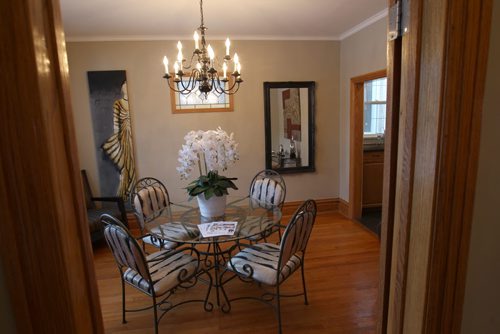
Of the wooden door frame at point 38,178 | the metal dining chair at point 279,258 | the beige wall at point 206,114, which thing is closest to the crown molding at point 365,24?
the beige wall at point 206,114

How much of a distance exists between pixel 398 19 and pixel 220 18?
2794 mm

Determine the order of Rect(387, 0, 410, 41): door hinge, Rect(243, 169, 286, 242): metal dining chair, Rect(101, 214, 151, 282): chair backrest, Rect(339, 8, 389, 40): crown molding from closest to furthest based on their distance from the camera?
Rect(387, 0, 410, 41): door hinge → Rect(101, 214, 151, 282): chair backrest → Rect(243, 169, 286, 242): metal dining chair → Rect(339, 8, 389, 40): crown molding

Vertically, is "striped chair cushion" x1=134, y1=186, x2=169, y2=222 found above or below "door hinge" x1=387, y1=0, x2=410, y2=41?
below

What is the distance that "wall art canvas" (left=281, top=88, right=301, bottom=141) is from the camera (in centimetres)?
423

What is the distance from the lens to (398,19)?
795 millimetres

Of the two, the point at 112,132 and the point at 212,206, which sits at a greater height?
the point at 112,132

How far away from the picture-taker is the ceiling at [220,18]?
2803mm

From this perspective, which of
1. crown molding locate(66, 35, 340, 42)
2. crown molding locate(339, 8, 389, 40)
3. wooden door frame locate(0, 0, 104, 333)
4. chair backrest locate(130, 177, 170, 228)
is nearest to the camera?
wooden door frame locate(0, 0, 104, 333)

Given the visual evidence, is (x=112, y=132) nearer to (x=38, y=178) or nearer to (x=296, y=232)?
(x=296, y=232)

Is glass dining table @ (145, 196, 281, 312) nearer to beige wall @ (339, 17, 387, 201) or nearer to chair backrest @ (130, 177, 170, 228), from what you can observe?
chair backrest @ (130, 177, 170, 228)

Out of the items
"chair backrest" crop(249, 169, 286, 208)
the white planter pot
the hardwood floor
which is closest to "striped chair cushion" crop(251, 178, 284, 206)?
"chair backrest" crop(249, 169, 286, 208)

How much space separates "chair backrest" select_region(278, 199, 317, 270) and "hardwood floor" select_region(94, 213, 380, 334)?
59cm

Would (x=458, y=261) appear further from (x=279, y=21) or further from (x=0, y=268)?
(x=279, y=21)

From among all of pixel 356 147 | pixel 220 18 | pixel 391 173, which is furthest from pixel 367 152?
pixel 391 173
